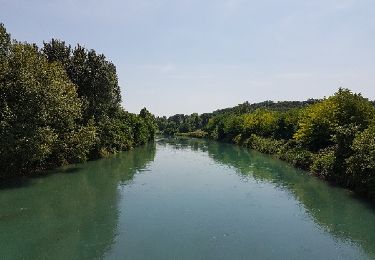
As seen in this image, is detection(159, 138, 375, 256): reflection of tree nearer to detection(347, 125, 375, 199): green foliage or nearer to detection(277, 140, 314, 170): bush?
detection(347, 125, 375, 199): green foliage

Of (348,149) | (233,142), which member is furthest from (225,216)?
(233,142)

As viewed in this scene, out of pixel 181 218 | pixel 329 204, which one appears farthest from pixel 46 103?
pixel 329 204

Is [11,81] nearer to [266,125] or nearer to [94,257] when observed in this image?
[94,257]

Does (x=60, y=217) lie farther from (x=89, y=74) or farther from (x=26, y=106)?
(x=89, y=74)

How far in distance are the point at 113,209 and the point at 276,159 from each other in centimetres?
3763

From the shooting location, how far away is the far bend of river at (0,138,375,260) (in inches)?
731

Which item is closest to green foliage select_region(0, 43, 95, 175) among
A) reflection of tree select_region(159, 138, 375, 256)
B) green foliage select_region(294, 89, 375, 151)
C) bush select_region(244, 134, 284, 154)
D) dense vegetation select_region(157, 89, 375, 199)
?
reflection of tree select_region(159, 138, 375, 256)

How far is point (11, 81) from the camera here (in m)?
32.6

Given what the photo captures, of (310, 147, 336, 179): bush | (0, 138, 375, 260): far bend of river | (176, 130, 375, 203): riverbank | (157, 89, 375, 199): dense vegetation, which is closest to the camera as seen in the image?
(0, 138, 375, 260): far bend of river

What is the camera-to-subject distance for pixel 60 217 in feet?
79.3

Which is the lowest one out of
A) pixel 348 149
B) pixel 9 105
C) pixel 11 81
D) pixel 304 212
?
pixel 304 212

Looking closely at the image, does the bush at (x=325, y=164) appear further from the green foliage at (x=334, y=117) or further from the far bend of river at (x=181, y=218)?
the green foliage at (x=334, y=117)

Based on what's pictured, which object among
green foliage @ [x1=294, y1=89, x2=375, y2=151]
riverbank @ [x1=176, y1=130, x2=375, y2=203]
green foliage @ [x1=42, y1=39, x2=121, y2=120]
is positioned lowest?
riverbank @ [x1=176, y1=130, x2=375, y2=203]

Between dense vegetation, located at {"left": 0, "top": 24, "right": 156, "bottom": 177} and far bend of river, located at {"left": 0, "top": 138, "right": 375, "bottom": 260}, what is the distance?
305 centimetres
